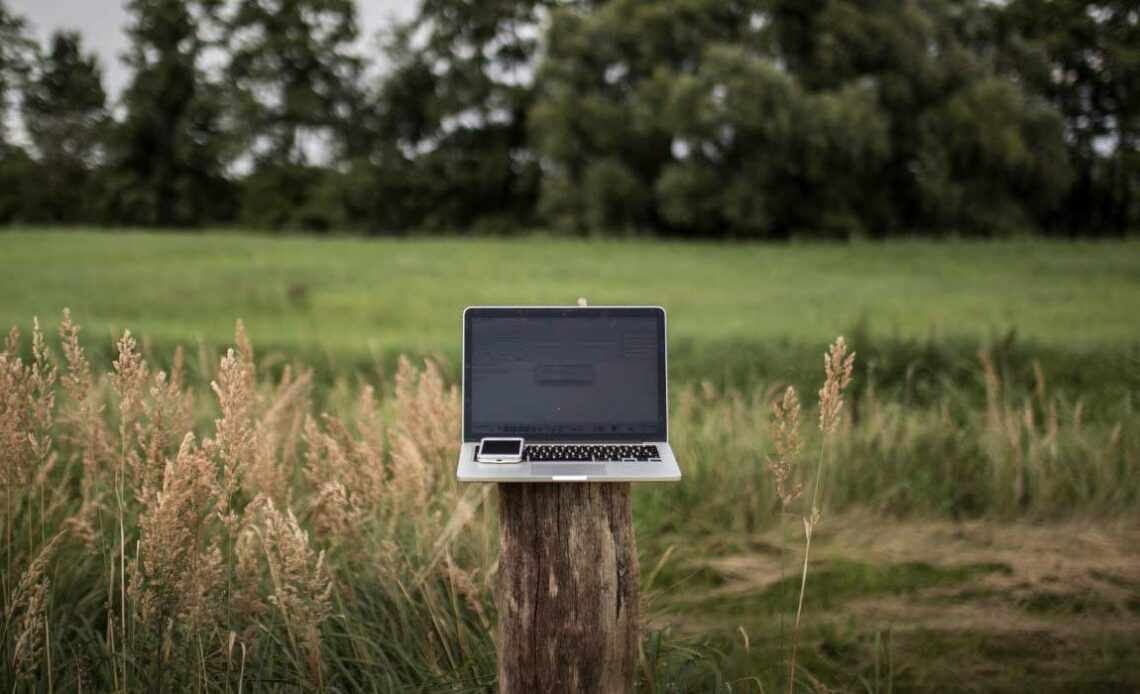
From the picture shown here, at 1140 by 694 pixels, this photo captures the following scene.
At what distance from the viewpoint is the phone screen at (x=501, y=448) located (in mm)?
2637

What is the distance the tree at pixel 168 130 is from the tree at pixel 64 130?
98 cm

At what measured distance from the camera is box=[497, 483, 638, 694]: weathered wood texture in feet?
8.43

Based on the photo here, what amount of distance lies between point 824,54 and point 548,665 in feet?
75.2

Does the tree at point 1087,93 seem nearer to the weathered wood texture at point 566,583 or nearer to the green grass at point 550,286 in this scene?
the green grass at point 550,286

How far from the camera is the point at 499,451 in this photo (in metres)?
2.65

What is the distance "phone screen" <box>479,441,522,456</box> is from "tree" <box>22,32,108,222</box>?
107ft

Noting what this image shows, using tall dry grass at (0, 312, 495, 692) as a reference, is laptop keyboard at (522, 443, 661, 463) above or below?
above

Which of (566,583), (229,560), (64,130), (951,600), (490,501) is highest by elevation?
(64,130)

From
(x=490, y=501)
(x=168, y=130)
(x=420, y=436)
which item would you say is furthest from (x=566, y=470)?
(x=168, y=130)

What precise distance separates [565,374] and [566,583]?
0.56m

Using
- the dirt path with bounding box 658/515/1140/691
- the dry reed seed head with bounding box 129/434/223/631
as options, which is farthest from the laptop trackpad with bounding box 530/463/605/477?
the dirt path with bounding box 658/515/1140/691

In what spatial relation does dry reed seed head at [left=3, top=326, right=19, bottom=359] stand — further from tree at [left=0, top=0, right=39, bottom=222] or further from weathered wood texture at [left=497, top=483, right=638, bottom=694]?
tree at [left=0, top=0, right=39, bottom=222]

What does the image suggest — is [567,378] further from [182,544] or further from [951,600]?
[951,600]

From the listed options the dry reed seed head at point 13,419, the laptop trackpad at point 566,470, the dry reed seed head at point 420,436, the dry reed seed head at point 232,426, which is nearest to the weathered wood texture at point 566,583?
the laptop trackpad at point 566,470
